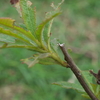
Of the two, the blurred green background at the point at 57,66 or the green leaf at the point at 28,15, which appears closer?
the green leaf at the point at 28,15

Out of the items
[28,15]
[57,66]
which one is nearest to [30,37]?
[28,15]

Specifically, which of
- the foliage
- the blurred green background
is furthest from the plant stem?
the blurred green background

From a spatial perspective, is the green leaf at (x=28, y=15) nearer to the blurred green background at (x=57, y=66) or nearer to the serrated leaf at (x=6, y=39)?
the serrated leaf at (x=6, y=39)

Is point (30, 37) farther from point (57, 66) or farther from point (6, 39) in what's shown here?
point (57, 66)

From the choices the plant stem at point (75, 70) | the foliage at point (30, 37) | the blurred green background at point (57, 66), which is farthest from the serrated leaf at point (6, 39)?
the blurred green background at point (57, 66)

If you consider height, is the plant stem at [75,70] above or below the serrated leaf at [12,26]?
below

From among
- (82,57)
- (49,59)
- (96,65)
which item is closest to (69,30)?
(82,57)
